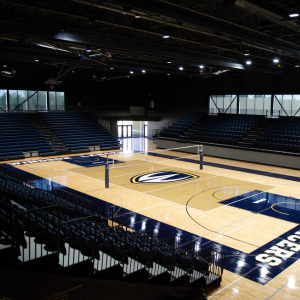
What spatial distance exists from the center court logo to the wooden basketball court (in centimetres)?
6

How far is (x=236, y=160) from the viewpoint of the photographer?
28.3 metres

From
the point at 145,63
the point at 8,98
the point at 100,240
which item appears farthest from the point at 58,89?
the point at 100,240

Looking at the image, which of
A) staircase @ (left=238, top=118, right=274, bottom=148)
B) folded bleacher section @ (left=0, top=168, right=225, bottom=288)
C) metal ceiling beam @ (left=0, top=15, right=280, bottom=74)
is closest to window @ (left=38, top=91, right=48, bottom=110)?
metal ceiling beam @ (left=0, top=15, right=280, bottom=74)

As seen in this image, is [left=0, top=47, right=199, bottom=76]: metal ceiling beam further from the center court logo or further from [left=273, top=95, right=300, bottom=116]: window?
the center court logo

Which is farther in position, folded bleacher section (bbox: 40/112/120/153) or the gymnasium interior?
folded bleacher section (bbox: 40/112/120/153)

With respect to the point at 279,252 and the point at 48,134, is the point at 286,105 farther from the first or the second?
the point at 48,134

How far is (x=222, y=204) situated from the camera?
15602 mm

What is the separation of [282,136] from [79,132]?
20866 mm

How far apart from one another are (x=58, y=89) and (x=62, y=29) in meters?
23.7

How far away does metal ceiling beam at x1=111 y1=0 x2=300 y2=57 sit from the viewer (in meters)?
11.6

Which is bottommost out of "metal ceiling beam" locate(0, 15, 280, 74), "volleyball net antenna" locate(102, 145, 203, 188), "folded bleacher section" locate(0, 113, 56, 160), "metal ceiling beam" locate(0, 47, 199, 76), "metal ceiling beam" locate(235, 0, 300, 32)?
"volleyball net antenna" locate(102, 145, 203, 188)

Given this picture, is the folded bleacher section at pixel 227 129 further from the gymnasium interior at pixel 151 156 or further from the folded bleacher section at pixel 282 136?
the folded bleacher section at pixel 282 136

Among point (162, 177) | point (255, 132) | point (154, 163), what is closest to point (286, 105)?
point (255, 132)

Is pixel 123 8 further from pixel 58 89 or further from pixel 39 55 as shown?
pixel 58 89
